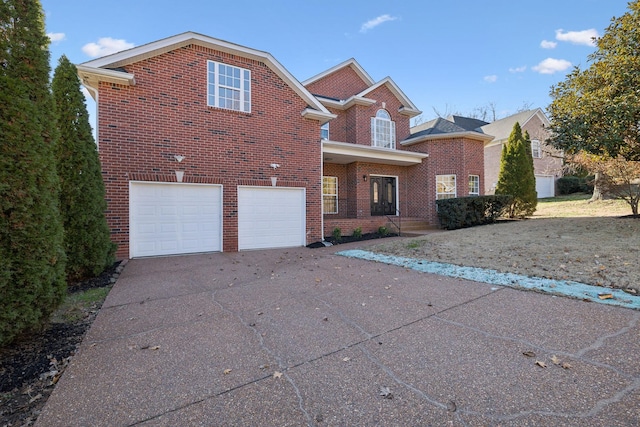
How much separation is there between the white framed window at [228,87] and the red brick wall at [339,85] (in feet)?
21.0

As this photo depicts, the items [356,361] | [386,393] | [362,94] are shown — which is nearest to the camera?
[386,393]

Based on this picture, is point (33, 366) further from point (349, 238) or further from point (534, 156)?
point (534, 156)

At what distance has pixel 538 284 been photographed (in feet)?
15.0

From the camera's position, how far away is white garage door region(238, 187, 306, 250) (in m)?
9.41

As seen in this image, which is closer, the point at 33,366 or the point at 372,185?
the point at 33,366

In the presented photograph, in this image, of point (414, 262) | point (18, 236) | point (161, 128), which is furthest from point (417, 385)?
point (161, 128)

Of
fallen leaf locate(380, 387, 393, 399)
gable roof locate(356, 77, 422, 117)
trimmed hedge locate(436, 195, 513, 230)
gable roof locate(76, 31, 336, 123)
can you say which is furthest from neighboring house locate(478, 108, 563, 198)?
fallen leaf locate(380, 387, 393, 399)

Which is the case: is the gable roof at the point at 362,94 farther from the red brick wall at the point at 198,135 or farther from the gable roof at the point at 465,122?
the gable roof at the point at 465,122

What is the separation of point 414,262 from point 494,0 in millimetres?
9663

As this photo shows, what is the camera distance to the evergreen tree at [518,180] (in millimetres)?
14078

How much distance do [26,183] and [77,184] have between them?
3.18m

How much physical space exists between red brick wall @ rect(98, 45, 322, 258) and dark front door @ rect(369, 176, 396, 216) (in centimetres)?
487

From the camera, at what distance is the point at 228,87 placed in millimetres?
9281

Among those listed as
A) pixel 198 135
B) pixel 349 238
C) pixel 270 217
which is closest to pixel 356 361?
pixel 270 217
